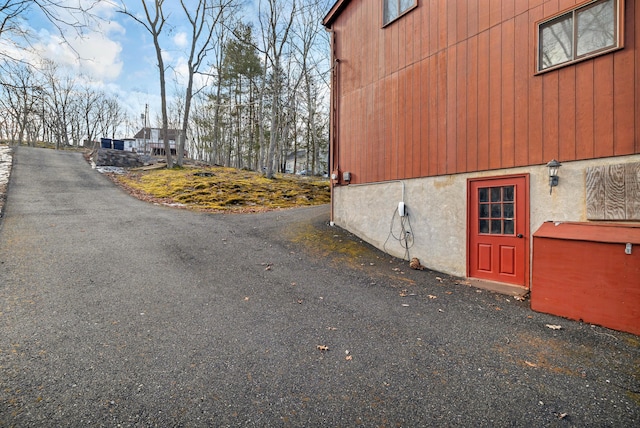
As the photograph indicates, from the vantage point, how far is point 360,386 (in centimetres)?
266

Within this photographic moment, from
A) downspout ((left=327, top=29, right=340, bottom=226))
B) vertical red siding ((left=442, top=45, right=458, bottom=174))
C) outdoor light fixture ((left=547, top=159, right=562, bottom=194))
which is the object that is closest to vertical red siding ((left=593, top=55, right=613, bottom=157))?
outdoor light fixture ((left=547, top=159, right=562, bottom=194))

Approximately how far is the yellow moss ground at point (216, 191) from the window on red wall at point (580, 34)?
32.6 ft

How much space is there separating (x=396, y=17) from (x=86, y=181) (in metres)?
15.9

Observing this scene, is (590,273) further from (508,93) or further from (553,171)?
(508,93)

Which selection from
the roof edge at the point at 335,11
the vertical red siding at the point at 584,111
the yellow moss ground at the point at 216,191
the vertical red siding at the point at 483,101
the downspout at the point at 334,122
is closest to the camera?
the vertical red siding at the point at 584,111

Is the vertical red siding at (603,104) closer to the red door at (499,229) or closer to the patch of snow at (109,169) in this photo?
the red door at (499,229)

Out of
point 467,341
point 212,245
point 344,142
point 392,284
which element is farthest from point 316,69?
point 467,341

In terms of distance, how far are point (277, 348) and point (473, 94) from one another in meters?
5.88

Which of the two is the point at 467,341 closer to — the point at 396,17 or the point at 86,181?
the point at 396,17

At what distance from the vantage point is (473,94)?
6.06 metres

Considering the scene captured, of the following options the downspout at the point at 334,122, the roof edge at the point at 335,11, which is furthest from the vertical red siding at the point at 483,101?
the roof edge at the point at 335,11

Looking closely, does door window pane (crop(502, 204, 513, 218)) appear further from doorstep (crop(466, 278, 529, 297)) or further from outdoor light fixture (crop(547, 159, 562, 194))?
doorstep (crop(466, 278, 529, 297))

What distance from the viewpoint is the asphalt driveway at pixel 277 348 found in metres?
2.35

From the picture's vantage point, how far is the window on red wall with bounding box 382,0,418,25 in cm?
726
